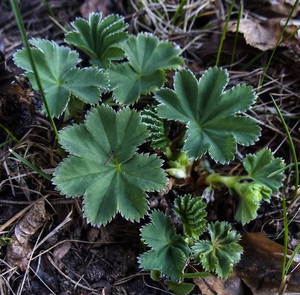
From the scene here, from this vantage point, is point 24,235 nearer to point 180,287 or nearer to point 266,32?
point 180,287

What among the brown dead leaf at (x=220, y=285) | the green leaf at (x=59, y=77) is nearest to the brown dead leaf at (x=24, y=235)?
the green leaf at (x=59, y=77)

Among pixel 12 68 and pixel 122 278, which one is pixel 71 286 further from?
pixel 12 68

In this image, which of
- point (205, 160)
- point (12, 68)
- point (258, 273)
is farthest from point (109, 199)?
point (12, 68)

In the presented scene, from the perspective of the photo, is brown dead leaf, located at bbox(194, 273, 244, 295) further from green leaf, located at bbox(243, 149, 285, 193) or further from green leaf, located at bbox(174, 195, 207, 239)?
green leaf, located at bbox(243, 149, 285, 193)

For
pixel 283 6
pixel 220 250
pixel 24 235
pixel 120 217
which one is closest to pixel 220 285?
pixel 220 250

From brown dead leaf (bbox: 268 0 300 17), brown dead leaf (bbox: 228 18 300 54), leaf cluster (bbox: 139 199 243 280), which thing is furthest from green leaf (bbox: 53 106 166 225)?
brown dead leaf (bbox: 268 0 300 17)

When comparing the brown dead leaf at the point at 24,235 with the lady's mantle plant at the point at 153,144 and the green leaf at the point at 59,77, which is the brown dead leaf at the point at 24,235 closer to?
the lady's mantle plant at the point at 153,144
